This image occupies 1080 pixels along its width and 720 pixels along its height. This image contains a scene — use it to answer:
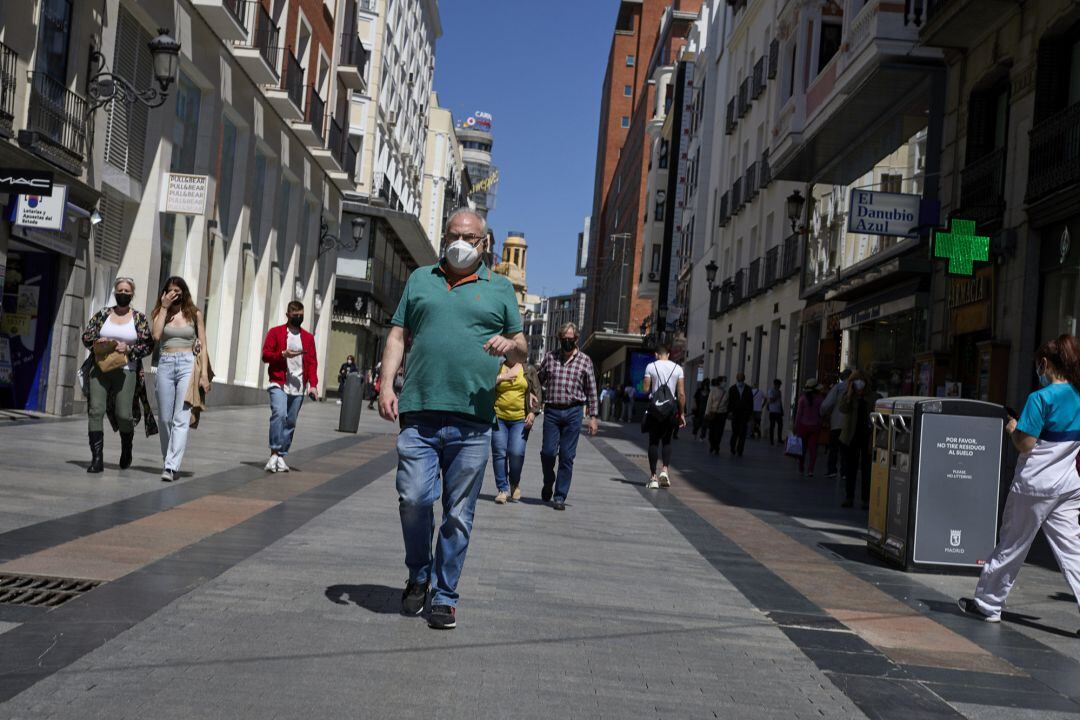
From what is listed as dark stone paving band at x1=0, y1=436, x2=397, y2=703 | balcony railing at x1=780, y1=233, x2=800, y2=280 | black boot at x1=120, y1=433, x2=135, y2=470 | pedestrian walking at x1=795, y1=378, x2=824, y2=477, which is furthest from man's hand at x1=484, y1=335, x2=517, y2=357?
balcony railing at x1=780, y1=233, x2=800, y2=280

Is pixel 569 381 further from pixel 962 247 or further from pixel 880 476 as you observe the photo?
pixel 962 247

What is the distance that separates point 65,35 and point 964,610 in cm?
1549

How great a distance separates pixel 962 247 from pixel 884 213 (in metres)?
3.28

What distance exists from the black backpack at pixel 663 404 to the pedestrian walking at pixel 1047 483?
7354 millimetres

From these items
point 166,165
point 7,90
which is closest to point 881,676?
point 7,90

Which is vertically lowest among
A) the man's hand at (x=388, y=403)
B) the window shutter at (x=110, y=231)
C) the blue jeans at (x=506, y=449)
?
the blue jeans at (x=506, y=449)

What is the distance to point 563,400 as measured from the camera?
1262cm

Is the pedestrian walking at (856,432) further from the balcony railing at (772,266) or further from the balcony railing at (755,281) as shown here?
the balcony railing at (755,281)

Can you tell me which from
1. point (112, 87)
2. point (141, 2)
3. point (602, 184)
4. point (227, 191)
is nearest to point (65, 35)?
point (112, 87)

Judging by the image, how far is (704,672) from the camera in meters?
5.33

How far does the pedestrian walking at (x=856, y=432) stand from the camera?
49.1 feet

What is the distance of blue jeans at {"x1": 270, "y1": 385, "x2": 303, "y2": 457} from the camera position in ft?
42.8

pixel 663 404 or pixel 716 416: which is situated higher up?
pixel 663 404

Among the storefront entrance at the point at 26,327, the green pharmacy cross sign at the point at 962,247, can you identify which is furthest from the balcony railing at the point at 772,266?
the storefront entrance at the point at 26,327
